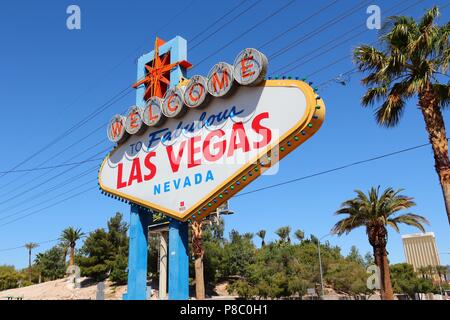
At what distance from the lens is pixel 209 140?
48.0ft

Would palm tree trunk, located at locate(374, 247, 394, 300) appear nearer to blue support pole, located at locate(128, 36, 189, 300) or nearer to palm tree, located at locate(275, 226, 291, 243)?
blue support pole, located at locate(128, 36, 189, 300)

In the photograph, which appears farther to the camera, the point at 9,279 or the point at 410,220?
the point at 9,279

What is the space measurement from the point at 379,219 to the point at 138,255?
17170mm

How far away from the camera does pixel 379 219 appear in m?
27.3

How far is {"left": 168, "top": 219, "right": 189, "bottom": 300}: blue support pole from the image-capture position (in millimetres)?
14312

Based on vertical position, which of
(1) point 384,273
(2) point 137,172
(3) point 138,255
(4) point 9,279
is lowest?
(1) point 384,273

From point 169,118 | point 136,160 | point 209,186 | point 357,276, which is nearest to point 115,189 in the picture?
point 136,160

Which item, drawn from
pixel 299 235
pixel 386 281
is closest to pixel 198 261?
pixel 386 281

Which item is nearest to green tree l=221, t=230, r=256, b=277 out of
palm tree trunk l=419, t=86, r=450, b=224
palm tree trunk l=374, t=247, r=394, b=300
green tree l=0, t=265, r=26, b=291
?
palm tree trunk l=374, t=247, r=394, b=300

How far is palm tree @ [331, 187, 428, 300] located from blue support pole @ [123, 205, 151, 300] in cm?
1599

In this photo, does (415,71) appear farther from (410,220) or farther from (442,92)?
(410,220)

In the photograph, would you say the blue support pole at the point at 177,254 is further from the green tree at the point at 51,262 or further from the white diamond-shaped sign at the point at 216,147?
the green tree at the point at 51,262
